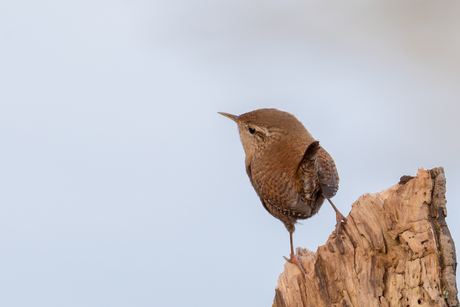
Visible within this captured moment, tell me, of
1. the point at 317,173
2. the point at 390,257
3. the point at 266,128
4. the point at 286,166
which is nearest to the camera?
the point at 390,257

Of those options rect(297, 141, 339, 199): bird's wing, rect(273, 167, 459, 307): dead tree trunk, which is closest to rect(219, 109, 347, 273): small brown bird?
rect(297, 141, 339, 199): bird's wing

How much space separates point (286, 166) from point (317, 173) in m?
0.25

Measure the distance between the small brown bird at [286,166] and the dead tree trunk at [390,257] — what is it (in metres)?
0.15

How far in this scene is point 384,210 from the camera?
2.13 metres

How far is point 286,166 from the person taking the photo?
7.97ft

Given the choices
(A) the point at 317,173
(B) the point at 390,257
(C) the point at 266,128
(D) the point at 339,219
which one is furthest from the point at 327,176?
(C) the point at 266,128

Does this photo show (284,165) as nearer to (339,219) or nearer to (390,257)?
(339,219)

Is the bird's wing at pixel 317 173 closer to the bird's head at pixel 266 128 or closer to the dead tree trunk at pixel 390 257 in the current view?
the dead tree trunk at pixel 390 257

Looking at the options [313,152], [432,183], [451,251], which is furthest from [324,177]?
[451,251]

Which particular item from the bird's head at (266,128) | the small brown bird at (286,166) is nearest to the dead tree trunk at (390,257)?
the small brown bird at (286,166)

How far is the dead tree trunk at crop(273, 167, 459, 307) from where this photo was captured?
77.7 inches

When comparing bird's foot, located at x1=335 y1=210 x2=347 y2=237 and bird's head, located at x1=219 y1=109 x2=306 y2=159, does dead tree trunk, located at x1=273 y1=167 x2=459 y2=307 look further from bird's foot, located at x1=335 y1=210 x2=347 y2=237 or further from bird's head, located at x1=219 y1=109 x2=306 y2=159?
bird's head, located at x1=219 y1=109 x2=306 y2=159

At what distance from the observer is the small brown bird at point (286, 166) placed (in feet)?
7.32

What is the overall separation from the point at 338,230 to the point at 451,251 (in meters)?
0.53
